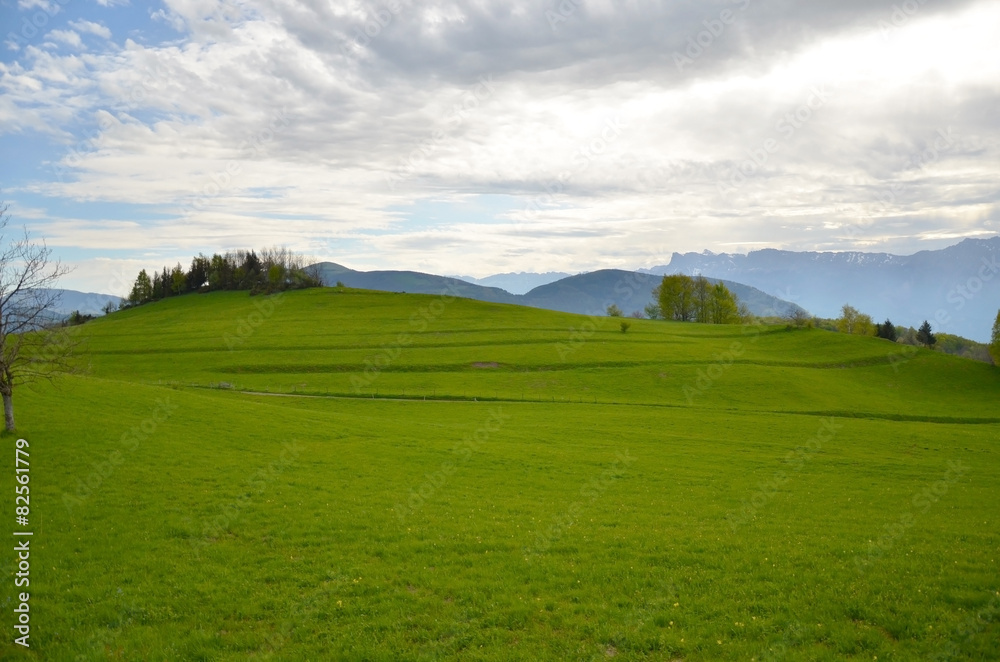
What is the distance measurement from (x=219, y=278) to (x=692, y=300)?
15263cm

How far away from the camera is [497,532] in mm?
18484

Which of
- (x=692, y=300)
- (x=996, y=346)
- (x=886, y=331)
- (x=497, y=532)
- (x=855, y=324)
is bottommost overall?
(x=497, y=532)

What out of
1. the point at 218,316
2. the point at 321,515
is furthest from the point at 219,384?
the point at 218,316

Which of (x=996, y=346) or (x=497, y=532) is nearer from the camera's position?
(x=497, y=532)

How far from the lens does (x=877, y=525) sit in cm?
2006

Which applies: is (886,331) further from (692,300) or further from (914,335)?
(692,300)

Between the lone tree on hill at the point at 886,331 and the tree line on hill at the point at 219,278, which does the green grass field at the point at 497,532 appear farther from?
the tree line on hill at the point at 219,278

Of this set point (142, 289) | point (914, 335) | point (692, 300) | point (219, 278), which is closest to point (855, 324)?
point (914, 335)

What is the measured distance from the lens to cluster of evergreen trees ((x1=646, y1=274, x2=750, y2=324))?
155 metres

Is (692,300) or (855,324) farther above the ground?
(692,300)

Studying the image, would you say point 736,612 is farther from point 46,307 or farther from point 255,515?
point 46,307

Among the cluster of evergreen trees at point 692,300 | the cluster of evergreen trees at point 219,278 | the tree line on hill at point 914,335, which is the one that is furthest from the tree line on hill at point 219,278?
the tree line on hill at point 914,335

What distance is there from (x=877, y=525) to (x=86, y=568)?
87.6ft

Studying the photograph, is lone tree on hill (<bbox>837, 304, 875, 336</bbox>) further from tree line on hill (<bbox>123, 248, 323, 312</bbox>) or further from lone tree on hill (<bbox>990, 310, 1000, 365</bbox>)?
tree line on hill (<bbox>123, 248, 323, 312</bbox>)
